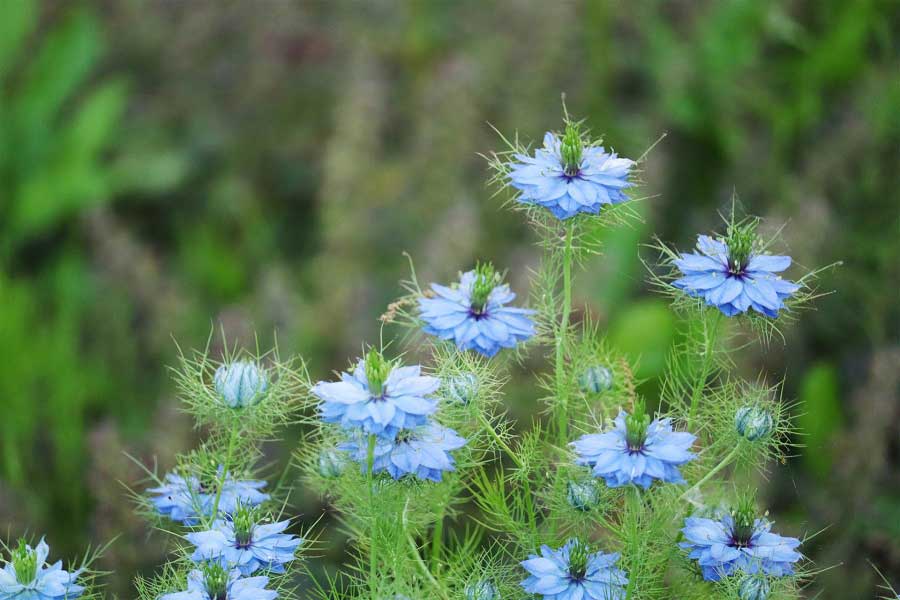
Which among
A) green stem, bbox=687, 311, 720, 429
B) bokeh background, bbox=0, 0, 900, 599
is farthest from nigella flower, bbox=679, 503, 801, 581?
bokeh background, bbox=0, 0, 900, 599

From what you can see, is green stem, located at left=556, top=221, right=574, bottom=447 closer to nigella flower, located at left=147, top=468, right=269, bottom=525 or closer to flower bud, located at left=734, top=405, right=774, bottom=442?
flower bud, located at left=734, top=405, right=774, bottom=442

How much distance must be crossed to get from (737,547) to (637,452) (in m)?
0.15

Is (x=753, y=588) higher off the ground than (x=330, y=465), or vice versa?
(x=330, y=465)

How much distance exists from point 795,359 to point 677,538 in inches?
62.9

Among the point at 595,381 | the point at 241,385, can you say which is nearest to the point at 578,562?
the point at 595,381

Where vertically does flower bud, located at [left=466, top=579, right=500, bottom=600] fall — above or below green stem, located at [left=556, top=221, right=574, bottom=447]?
below

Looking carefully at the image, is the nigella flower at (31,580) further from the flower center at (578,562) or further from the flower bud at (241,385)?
the flower center at (578,562)

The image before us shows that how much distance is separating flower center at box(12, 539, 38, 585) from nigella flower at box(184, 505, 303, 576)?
136 mm

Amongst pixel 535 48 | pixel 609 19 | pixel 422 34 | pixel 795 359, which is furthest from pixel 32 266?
pixel 795 359

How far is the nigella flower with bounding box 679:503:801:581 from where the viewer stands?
97 centimetres

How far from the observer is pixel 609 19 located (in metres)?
3.33

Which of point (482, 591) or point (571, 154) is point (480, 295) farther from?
point (482, 591)

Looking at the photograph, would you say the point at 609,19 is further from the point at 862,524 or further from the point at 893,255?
the point at 862,524

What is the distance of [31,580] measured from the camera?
0.96m
